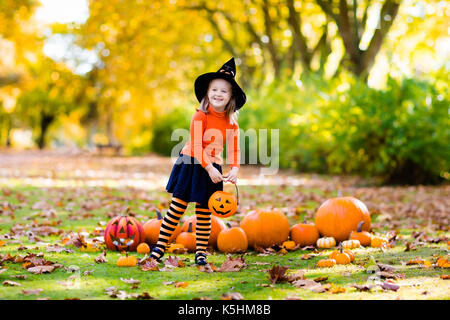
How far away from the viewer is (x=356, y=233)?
5.43 metres

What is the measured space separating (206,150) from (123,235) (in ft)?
4.15

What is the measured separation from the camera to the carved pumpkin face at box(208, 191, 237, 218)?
4.39 meters

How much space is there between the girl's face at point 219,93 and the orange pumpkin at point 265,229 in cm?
136

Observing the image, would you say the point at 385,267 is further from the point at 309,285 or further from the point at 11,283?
the point at 11,283

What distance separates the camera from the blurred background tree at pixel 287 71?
11.2 m

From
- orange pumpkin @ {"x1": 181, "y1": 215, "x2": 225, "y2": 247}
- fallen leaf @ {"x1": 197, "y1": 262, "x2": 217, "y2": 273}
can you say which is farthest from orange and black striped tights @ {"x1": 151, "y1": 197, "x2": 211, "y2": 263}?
orange pumpkin @ {"x1": 181, "y1": 215, "x2": 225, "y2": 247}

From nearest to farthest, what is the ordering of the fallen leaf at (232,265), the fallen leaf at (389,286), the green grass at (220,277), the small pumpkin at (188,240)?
the green grass at (220,277) < the fallen leaf at (389,286) < the fallen leaf at (232,265) < the small pumpkin at (188,240)

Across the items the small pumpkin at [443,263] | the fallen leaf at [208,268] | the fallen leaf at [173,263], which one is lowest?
the fallen leaf at [208,268]

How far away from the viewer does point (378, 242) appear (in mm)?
5305

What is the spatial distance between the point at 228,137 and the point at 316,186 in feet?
24.1

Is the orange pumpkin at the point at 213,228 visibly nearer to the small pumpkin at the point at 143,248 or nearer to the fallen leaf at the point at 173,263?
the small pumpkin at the point at 143,248

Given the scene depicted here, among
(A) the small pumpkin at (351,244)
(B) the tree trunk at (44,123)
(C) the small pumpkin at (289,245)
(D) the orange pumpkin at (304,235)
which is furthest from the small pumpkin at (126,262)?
(B) the tree trunk at (44,123)

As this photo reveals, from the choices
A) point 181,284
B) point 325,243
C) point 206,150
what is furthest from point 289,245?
point 181,284
